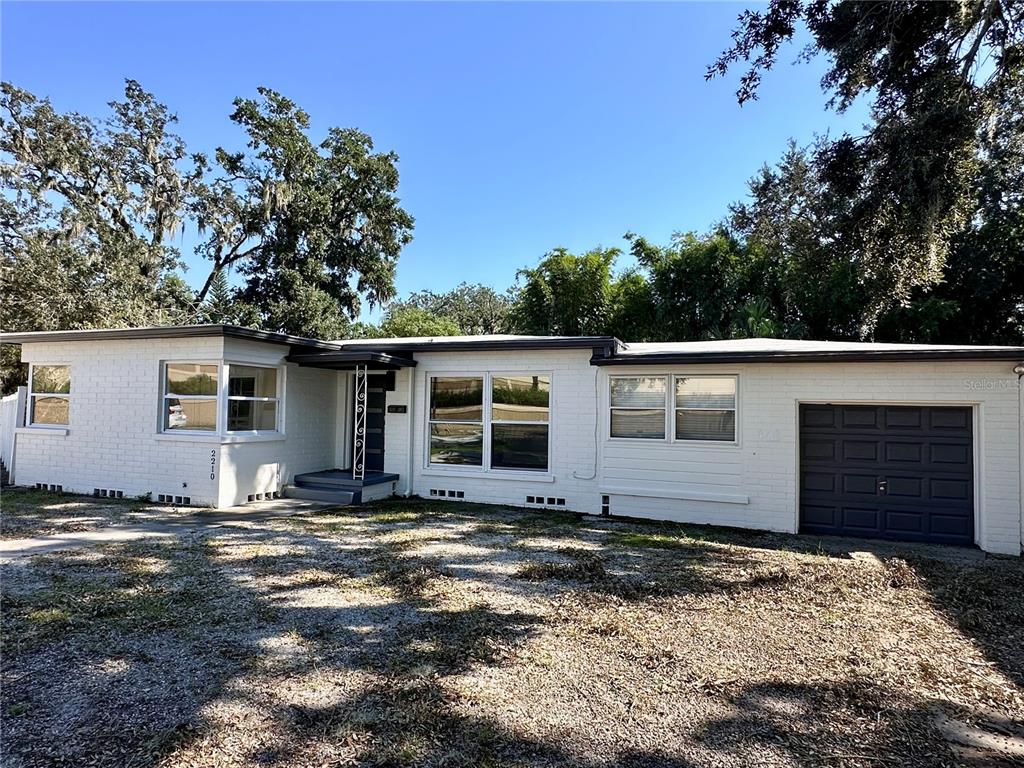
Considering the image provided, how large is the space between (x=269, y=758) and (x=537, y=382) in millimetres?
8141

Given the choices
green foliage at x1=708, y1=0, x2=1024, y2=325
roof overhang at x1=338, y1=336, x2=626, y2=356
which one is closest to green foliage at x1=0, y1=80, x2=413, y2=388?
roof overhang at x1=338, y1=336, x2=626, y2=356

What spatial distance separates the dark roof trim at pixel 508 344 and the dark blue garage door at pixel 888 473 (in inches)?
136

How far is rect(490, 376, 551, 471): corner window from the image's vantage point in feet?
34.4

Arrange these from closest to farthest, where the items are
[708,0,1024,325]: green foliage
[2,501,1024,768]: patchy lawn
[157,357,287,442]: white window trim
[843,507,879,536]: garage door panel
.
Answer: [2,501,1024,768]: patchy lawn < [708,0,1024,325]: green foliage < [843,507,879,536]: garage door panel < [157,357,287,442]: white window trim

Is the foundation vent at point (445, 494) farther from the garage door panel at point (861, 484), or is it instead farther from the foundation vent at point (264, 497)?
the garage door panel at point (861, 484)

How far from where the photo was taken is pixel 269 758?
9.31ft

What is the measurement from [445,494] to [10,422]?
9725 mm

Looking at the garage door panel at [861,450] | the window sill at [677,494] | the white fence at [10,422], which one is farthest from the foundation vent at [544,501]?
the white fence at [10,422]

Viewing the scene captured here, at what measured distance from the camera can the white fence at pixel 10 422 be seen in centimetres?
1143

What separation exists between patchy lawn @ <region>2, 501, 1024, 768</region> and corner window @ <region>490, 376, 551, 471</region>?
3.73 metres

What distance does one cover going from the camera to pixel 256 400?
10375 mm

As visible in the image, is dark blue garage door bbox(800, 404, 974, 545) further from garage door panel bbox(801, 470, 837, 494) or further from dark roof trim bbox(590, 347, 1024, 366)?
dark roof trim bbox(590, 347, 1024, 366)

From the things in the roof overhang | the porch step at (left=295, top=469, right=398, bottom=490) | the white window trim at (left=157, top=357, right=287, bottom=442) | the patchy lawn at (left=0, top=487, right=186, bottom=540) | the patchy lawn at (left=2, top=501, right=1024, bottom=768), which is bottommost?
the patchy lawn at (left=2, top=501, right=1024, bottom=768)

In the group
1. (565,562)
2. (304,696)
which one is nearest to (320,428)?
(565,562)
